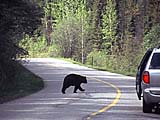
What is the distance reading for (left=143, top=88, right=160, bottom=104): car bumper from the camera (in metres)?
13.8

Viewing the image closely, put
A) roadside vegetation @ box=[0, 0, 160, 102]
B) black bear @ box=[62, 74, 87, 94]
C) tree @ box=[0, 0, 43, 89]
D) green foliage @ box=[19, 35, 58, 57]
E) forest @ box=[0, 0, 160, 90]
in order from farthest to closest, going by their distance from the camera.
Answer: green foliage @ box=[19, 35, 58, 57]
forest @ box=[0, 0, 160, 90]
roadside vegetation @ box=[0, 0, 160, 102]
black bear @ box=[62, 74, 87, 94]
tree @ box=[0, 0, 43, 89]

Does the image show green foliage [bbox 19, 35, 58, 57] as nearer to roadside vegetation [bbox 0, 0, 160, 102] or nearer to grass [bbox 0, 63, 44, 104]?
roadside vegetation [bbox 0, 0, 160, 102]

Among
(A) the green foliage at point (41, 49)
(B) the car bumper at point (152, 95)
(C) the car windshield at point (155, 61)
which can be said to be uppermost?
(C) the car windshield at point (155, 61)

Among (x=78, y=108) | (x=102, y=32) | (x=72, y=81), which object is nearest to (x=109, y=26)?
(x=102, y=32)

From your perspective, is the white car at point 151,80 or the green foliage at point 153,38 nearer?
the white car at point 151,80

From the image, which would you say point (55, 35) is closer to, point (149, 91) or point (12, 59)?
point (12, 59)

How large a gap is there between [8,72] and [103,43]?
5275cm

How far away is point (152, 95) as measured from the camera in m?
13.8

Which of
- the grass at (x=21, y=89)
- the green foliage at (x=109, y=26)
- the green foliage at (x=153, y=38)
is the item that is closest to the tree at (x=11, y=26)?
the grass at (x=21, y=89)

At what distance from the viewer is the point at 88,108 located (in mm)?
16250

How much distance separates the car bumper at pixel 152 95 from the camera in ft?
45.2

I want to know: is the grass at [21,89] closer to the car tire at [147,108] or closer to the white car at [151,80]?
the car tire at [147,108]

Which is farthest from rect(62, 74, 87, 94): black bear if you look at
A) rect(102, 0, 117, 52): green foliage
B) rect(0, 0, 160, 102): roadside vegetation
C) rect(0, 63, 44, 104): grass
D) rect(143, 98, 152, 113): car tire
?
rect(102, 0, 117, 52): green foliage

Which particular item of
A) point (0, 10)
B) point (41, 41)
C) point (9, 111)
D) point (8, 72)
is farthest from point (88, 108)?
point (41, 41)
